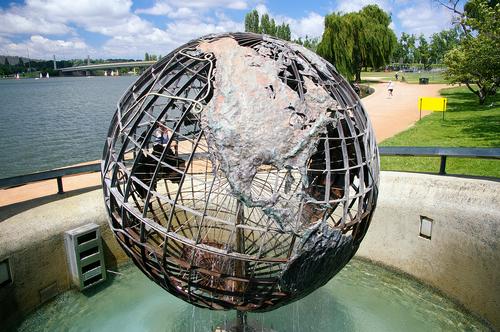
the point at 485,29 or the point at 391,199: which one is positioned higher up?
the point at 485,29

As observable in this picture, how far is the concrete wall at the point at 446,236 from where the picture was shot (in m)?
5.90

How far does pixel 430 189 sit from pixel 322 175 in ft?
7.79

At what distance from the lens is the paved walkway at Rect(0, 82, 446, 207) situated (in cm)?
809

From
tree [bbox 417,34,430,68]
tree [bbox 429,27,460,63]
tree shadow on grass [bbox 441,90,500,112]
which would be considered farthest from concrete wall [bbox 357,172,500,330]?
tree [bbox 417,34,430,68]

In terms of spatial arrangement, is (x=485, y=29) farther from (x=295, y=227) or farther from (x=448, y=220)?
(x=295, y=227)

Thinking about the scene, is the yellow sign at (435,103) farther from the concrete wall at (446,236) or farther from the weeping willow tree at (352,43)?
the weeping willow tree at (352,43)

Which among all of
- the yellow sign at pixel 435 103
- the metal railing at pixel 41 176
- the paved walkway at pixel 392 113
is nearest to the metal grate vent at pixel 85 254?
the metal railing at pixel 41 176

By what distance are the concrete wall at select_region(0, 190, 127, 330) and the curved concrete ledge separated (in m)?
0.01

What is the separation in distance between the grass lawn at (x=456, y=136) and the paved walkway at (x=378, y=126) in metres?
0.70

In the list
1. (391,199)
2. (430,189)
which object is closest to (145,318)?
(391,199)

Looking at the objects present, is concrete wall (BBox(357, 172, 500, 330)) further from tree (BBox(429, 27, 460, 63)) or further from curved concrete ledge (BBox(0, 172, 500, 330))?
tree (BBox(429, 27, 460, 63))

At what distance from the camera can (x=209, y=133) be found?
3.59m

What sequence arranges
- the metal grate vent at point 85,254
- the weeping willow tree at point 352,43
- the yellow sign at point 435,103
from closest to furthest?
1. the metal grate vent at point 85,254
2. the yellow sign at point 435,103
3. the weeping willow tree at point 352,43

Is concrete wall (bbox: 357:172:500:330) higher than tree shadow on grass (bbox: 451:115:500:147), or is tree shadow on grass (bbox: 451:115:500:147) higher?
tree shadow on grass (bbox: 451:115:500:147)
